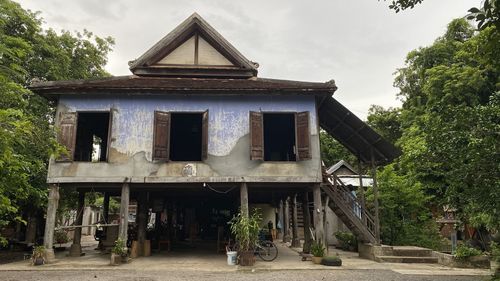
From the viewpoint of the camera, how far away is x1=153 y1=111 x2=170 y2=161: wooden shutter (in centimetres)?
1222

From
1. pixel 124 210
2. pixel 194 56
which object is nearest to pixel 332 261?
pixel 124 210

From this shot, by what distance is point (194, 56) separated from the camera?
48.9 feet

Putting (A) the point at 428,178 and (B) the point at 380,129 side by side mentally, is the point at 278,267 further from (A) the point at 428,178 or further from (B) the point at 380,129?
(B) the point at 380,129

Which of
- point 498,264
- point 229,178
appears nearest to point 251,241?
point 229,178

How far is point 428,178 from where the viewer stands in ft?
63.9

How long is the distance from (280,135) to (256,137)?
5.47 m

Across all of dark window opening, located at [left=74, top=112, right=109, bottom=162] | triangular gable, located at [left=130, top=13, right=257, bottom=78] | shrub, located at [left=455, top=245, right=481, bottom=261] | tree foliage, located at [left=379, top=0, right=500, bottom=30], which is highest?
triangular gable, located at [left=130, top=13, right=257, bottom=78]

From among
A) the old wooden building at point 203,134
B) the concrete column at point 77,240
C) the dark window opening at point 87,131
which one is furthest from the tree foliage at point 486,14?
the concrete column at point 77,240

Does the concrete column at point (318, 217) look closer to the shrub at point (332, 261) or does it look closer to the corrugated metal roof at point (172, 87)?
the shrub at point (332, 261)

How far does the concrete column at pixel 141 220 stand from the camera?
1409 centimetres

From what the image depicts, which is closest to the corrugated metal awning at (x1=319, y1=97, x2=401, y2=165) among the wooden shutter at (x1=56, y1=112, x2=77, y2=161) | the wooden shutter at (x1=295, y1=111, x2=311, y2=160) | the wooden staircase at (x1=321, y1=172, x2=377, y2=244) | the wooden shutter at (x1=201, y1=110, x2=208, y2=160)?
the wooden shutter at (x1=295, y1=111, x2=311, y2=160)

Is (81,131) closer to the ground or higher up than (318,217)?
higher up

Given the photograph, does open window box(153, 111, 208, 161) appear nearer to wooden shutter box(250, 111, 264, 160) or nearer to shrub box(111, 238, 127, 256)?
wooden shutter box(250, 111, 264, 160)

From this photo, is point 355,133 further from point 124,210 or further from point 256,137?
point 124,210
